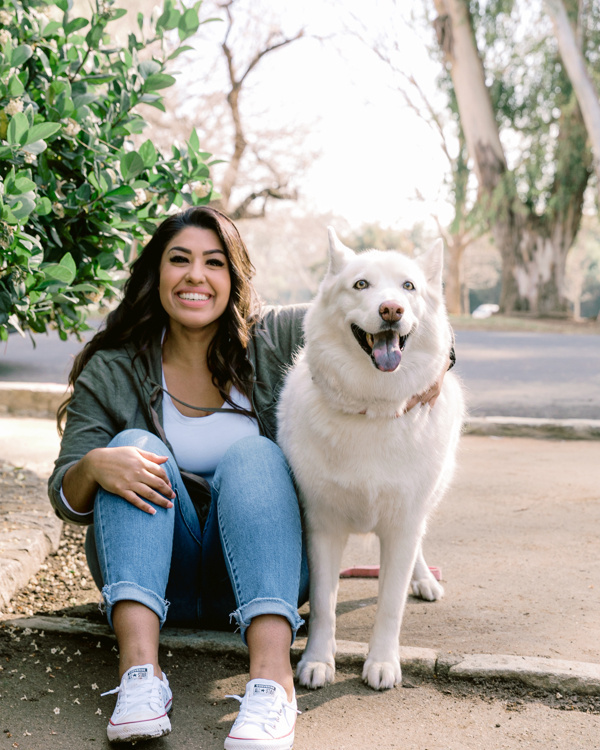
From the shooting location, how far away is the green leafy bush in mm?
2584

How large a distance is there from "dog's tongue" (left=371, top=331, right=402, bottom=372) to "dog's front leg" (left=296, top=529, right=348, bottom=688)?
0.61 m

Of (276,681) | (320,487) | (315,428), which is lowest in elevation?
(276,681)

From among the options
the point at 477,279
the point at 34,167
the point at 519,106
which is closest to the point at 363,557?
the point at 34,167

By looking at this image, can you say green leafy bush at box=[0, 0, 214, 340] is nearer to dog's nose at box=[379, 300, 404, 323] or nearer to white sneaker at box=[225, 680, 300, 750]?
dog's nose at box=[379, 300, 404, 323]

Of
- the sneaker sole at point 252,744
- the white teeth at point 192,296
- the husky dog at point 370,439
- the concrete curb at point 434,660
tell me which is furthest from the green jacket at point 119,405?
the sneaker sole at point 252,744

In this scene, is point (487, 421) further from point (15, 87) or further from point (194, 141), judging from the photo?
point (15, 87)

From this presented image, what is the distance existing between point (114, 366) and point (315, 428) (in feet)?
2.49

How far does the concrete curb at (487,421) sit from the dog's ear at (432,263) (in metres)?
3.65

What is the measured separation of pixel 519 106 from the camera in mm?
17844

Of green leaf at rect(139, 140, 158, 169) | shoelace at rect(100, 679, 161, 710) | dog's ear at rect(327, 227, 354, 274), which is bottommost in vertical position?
shoelace at rect(100, 679, 161, 710)

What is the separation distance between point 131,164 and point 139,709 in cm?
191

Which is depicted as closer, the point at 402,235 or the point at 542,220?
the point at 542,220

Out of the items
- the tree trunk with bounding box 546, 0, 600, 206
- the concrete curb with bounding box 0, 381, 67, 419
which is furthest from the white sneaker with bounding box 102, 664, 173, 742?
the tree trunk with bounding box 546, 0, 600, 206

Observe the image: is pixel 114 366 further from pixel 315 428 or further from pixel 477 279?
pixel 477 279
